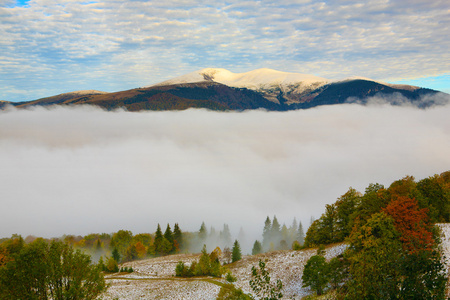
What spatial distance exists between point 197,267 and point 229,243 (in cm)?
12698

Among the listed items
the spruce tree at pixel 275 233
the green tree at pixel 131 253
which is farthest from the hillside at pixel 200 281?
the spruce tree at pixel 275 233

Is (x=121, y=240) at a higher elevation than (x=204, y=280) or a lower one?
lower

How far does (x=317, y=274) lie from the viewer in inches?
2100

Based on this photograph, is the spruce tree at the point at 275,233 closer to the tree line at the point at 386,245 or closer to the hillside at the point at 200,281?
the hillside at the point at 200,281

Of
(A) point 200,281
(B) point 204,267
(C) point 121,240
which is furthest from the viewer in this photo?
(C) point 121,240

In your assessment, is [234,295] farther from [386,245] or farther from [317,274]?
[317,274]

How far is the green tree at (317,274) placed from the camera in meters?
52.2

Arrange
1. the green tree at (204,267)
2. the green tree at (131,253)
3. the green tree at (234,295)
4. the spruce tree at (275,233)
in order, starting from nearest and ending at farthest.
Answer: the green tree at (234,295) < the green tree at (204,267) < the green tree at (131,253) < the spruce tree at (275,233)

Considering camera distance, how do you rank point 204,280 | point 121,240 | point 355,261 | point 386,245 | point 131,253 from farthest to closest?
point 121,240 → point 131,253 → point 204,280 → point 355,261 → point 386,245

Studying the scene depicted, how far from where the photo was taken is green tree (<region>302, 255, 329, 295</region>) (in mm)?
52222

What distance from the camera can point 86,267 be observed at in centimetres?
3766

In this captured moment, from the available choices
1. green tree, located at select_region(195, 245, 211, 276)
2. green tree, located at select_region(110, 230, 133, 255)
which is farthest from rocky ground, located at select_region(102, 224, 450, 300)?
green tree, located at select_region(110, 230, 133, 255)

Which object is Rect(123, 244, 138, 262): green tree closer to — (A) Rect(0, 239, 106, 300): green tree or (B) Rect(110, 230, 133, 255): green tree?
(B) Rect(110, 230, 133, 255): green tree

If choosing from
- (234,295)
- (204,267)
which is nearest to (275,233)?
(204,267)
